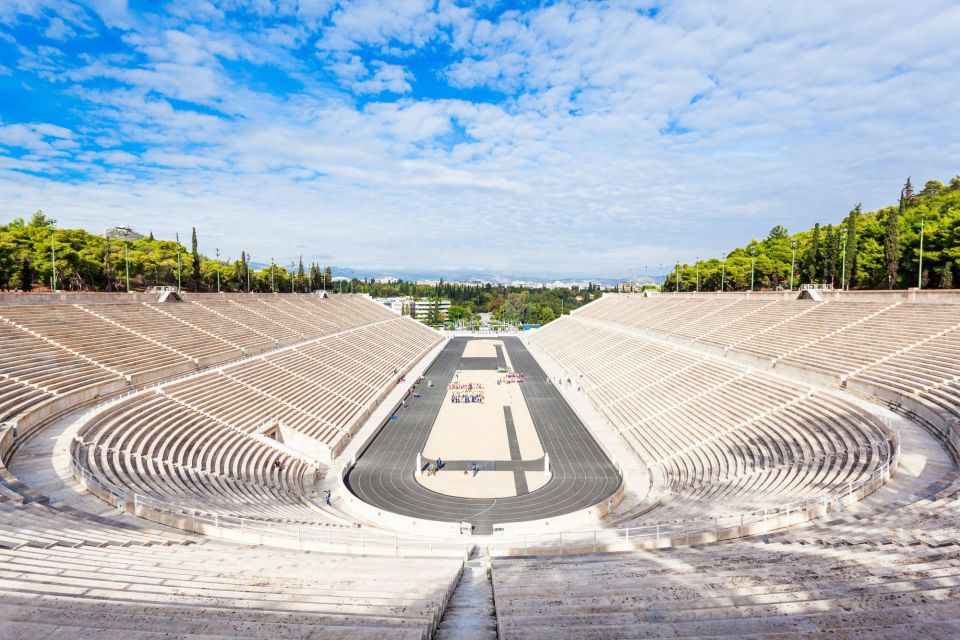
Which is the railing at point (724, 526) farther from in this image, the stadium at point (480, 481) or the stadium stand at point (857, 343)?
the stadium stand at point (857, 343)

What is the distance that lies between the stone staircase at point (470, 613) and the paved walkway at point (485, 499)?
7431 millimetres

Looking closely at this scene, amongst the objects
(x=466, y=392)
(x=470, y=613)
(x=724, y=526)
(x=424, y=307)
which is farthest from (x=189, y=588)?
(x=424, y=307)

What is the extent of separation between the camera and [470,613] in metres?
6.31

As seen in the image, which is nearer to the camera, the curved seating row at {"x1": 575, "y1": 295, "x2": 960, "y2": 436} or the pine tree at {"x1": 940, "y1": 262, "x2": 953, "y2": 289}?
the curved seating row at {"x1": 575, "y1": 295, "x2": 960, "y2": 436}

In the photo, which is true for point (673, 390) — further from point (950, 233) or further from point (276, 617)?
point (950, 233)

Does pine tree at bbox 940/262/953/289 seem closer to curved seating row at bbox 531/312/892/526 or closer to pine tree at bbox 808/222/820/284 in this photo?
pine tree at bbox 808/222/820/284

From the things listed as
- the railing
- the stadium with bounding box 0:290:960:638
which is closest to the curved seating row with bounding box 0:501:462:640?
the stadium with bounding box 0:290:960:638

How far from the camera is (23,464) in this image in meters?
12.0

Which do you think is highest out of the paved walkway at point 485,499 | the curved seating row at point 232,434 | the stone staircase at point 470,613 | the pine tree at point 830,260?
the pine tree at point 830,260

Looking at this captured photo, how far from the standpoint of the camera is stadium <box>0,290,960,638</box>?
5770 mm

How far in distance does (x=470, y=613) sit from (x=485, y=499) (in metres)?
11.3

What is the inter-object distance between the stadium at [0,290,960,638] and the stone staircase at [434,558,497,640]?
0.05m

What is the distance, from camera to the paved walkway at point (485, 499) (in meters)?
16.2

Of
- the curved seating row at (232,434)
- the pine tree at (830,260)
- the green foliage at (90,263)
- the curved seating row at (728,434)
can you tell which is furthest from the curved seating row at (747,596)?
the pine tree at (830,260)
